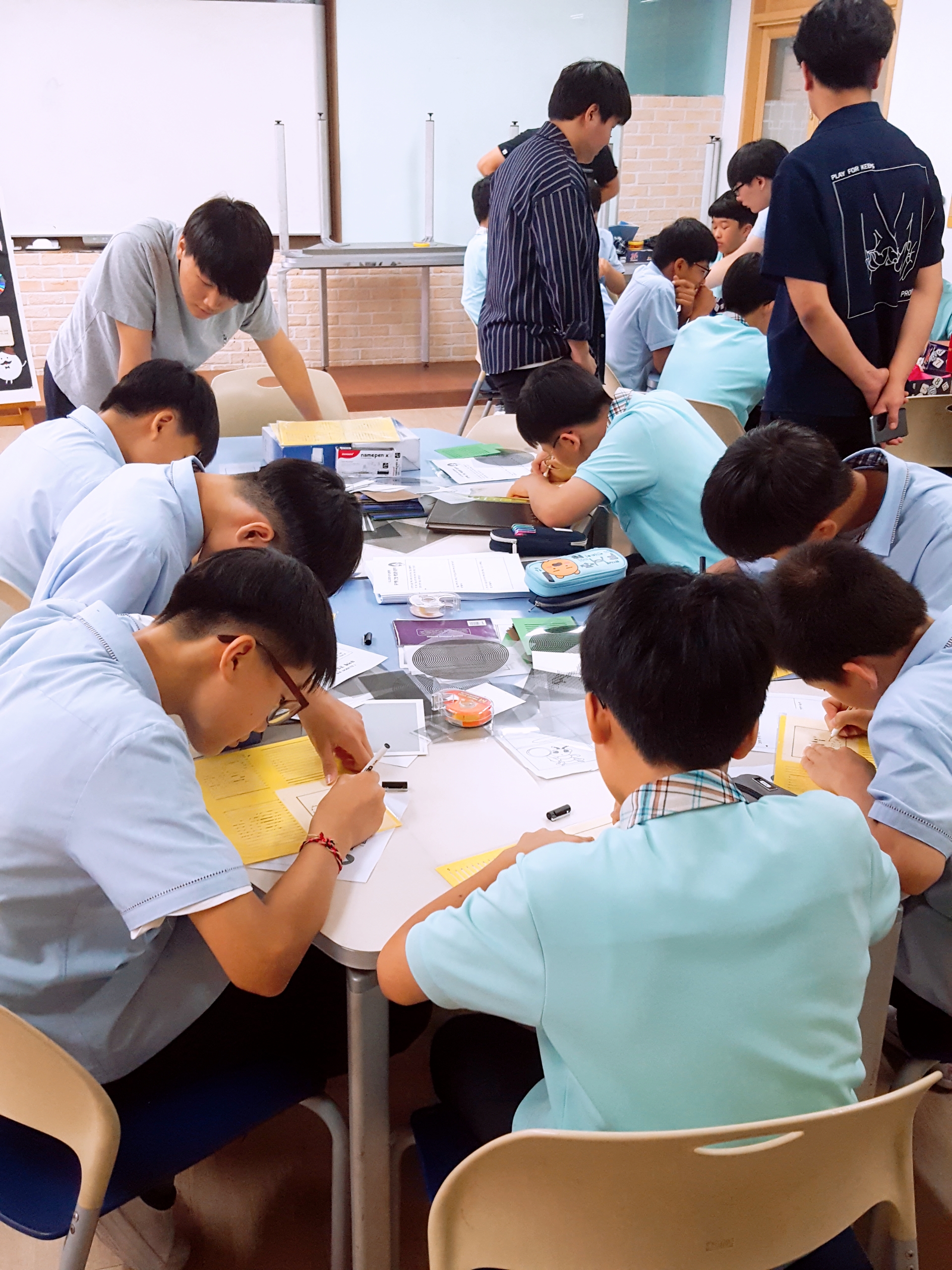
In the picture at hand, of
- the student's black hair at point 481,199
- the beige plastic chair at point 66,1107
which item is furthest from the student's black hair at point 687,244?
the beige plastic chair at point 66,1107

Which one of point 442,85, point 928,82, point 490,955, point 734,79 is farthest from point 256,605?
point 734,79

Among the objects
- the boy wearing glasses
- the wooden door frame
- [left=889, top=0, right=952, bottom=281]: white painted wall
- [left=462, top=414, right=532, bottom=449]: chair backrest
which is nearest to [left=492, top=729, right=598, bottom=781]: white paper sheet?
the boy wearing glasses

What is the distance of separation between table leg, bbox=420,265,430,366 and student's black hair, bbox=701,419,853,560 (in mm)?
5308

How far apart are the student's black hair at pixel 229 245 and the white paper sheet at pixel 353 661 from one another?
3.69ft

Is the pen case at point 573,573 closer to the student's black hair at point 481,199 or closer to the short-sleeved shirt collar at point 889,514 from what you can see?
the short-sleeved shirt collar at point 889,514

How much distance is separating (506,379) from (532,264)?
0.37 m

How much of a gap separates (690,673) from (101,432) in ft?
5.12

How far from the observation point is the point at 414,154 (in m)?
6.57

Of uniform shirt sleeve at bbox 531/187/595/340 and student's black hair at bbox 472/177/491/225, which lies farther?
student's black hair at bbox 472/177/491/225

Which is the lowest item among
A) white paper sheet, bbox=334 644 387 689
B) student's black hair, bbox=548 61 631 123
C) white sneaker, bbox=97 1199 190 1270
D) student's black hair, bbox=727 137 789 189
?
white sneaker, bbox=97 1199 190 1270

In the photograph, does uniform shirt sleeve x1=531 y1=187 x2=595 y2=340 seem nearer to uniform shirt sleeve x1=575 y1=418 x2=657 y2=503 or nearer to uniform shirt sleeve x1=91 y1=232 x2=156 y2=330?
uniform shirt sleeve x1=575 y1=418 x2=657 y2=503

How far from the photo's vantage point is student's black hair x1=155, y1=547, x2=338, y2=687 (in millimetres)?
1215

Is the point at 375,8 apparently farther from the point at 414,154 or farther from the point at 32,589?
the point at 32,589

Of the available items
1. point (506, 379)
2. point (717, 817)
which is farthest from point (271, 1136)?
point (506, 379)
